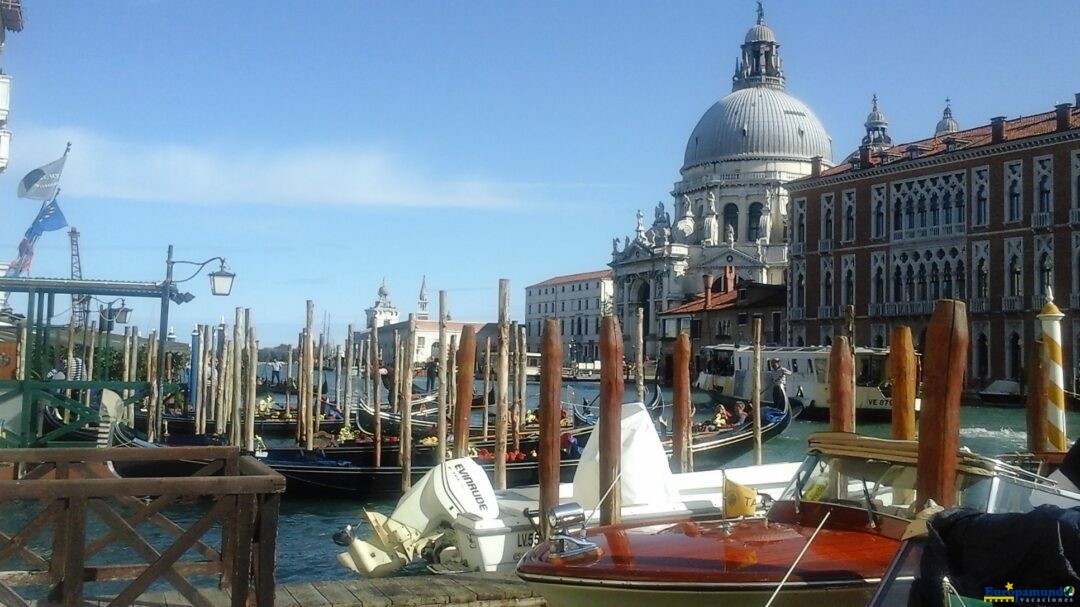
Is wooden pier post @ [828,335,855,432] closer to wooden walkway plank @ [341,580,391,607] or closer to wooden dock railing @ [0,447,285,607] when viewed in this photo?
wooden walkway plank @ [341,580,391,607]

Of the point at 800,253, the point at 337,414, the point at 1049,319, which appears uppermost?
the point at 800,253

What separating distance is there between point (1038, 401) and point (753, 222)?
54.4 m

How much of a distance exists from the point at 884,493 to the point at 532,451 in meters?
10.6

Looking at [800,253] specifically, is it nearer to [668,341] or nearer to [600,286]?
[668,341]

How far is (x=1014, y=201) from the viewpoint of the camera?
3111cm

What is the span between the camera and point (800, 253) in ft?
128

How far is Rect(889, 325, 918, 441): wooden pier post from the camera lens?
8.94 m

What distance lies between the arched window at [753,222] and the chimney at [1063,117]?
3381 cm

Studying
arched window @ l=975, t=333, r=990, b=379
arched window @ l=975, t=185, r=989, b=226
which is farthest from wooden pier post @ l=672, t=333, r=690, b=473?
arched window @ l=975, t=185, r=989, b=226

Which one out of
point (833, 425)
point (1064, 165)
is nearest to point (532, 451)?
point (833, 425)

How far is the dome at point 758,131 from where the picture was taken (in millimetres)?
64688

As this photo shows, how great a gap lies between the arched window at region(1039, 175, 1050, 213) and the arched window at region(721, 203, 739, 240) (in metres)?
34.1

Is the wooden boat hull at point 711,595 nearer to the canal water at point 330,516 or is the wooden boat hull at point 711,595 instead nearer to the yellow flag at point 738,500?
the yellow flag at point 738,500

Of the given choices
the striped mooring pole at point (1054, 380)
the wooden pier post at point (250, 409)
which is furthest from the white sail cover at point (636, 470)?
the wooden pier post at point (250, 409)
